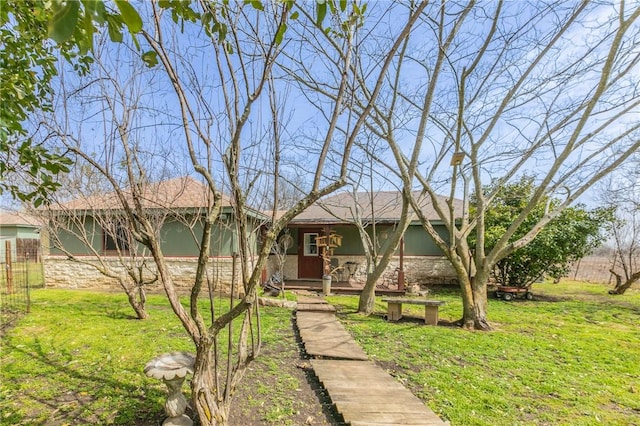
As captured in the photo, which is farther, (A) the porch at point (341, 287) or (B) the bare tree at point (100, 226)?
(A) the porch at point (341, 287)

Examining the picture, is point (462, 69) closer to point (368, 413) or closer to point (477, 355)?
point (477, 355)

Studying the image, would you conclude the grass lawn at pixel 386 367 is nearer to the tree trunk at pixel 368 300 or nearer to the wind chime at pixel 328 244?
the tree trunk at pixel 368 300

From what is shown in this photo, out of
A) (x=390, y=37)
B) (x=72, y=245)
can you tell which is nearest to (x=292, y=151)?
(x=390, y=37)

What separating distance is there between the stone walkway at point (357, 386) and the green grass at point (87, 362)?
61 centimetres

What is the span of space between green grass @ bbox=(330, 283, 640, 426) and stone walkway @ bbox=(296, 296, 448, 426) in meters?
0.30

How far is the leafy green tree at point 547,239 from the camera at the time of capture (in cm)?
1069

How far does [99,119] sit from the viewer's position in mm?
3572

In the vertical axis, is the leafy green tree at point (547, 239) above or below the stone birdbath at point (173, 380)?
above

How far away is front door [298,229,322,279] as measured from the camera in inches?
561

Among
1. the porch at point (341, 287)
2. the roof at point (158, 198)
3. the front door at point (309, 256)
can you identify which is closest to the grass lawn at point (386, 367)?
the roof at point (158, 198)

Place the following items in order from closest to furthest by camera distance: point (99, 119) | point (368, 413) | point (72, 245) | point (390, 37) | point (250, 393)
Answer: point (368, 413)
point (99, 119)
point (250, 393)
point (390, 37)
point (72, 245)

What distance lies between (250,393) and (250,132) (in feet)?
9.97

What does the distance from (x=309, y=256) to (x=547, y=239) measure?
894 centimetres

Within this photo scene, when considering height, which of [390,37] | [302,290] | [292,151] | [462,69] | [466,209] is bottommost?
[302,290]
